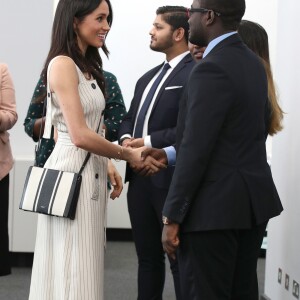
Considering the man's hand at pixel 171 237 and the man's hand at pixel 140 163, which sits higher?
the man's hand at pixel 140 163

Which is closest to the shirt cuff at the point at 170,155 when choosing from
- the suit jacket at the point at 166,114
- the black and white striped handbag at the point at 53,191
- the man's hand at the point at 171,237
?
the suit jacket at the point at 166,114

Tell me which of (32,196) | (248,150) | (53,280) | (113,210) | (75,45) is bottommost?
(113,210)

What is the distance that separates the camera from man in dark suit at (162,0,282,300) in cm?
254

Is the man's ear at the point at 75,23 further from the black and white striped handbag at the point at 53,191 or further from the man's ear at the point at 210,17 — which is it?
the man's ear at the point at 210,17

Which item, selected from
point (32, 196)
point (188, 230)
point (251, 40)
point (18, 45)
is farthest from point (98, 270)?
point (18, 45)

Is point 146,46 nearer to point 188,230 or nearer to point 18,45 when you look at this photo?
point 18,45

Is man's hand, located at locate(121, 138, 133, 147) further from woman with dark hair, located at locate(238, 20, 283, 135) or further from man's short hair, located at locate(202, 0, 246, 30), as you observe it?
man's short hair, located at locate(202, 0, 246, 30)

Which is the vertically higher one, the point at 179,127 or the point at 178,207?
the point at 179,127

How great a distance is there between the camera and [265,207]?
8.72 ft

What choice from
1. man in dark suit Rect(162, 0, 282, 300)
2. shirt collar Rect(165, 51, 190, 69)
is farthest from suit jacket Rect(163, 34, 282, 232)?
shirt collar Rect(165, 51, 190, 69)

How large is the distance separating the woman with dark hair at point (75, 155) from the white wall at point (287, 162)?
3.99 ft

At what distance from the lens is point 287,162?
4.20 meters

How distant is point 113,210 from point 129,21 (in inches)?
70.0

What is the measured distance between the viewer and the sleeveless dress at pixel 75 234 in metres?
3.09
